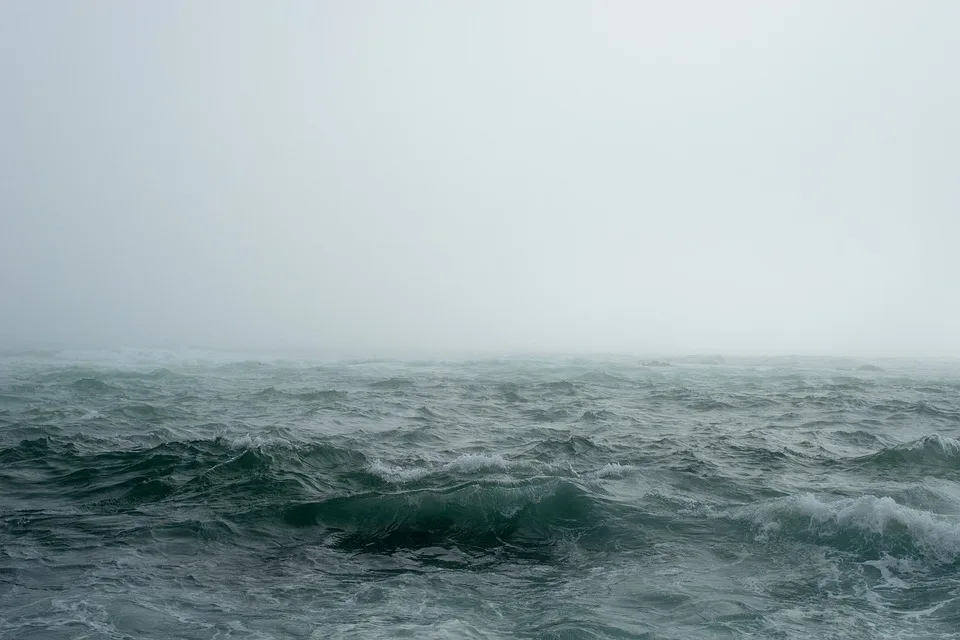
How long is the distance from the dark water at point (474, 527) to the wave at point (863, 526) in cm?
4

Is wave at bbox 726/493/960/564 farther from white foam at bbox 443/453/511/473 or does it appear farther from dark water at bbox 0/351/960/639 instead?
white foam at bbox 443/453/511/473

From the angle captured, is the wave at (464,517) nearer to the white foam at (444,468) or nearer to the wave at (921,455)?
the white foam at (444,468)

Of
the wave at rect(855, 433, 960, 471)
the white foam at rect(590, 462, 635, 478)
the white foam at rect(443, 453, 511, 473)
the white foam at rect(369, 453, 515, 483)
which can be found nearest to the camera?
the white foam at rect(369, 453, 515, 483)

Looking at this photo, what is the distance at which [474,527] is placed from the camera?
849cm

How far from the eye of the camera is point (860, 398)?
880 inches

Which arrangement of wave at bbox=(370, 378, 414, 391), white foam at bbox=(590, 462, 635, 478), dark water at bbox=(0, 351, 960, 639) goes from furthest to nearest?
1. wave at bbox=(370, 378, 414, 391)
2. white foam at bbox=(590, 462, 635, 478)
3. dark water at bbox=(0, 351, 960, 639)

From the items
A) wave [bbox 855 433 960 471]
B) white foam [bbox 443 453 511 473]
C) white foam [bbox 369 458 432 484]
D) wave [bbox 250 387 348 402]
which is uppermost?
wave [bbox 855 433 960 471]

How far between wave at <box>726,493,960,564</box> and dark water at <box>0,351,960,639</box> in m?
0.04

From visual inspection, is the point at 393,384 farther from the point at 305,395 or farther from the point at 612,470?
the point at 612,470

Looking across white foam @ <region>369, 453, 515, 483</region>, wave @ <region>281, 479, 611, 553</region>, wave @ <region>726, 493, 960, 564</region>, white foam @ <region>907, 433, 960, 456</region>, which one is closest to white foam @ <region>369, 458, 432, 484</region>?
white foam @ <region>369, 453, 515, 483</region>

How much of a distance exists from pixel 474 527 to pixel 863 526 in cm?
510

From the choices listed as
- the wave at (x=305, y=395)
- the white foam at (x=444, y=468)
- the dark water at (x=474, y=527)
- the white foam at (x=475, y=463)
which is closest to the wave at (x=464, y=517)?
the dark water at (x=474, y=527)

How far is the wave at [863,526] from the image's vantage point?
24.7ft

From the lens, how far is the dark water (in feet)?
19.5
